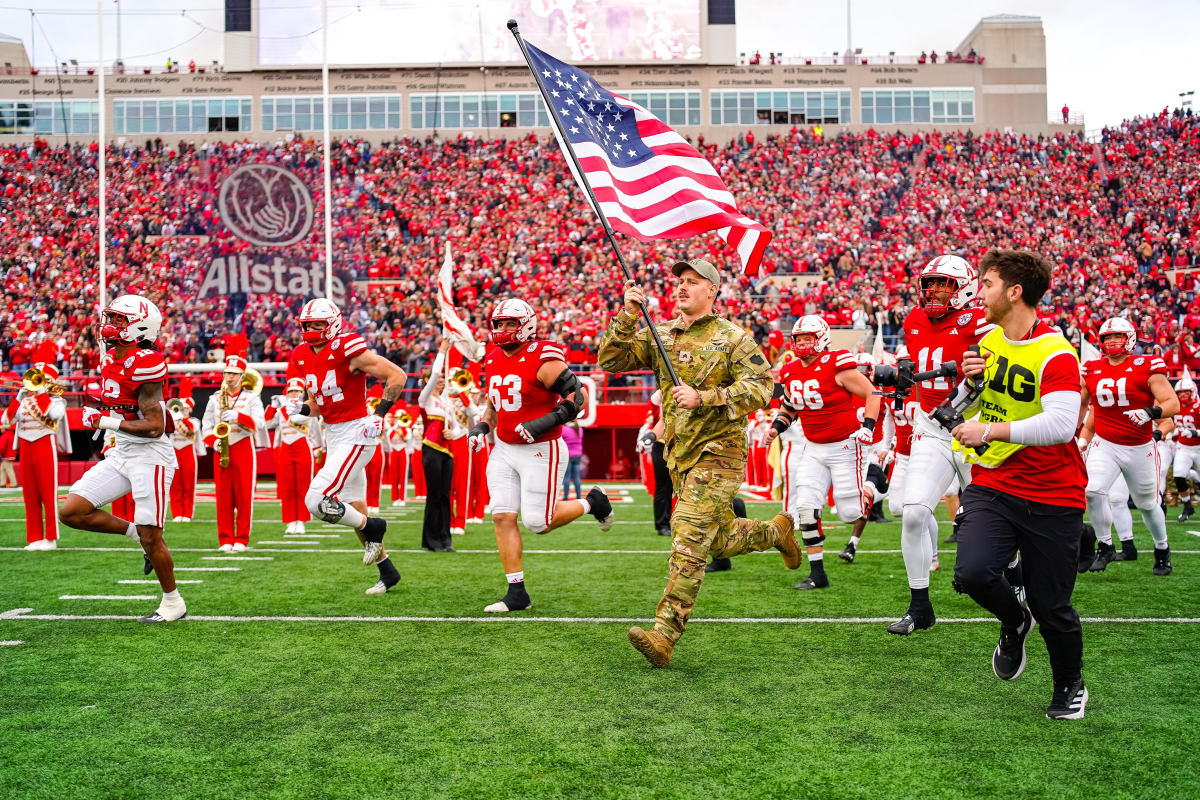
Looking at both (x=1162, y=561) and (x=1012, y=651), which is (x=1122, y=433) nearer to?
(x=1162, y=561)

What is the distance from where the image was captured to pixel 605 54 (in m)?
47.8

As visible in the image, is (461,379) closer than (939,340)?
No

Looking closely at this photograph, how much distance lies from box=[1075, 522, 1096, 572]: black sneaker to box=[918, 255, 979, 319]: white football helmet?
6.10ft

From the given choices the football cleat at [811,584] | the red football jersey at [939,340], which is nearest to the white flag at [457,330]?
the football cleat at [811,584]

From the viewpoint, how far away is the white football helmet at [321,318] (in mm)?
7605

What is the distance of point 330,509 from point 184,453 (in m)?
6.58

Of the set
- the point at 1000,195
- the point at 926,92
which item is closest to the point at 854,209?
the point at 1000,195

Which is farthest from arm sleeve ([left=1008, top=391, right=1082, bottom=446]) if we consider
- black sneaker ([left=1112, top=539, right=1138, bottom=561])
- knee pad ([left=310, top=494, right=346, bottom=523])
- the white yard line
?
black sneaker ([left=1112, top=539, right=1138, bottom=561])

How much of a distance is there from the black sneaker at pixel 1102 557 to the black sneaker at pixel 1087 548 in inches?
2.1

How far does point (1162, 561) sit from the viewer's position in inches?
344

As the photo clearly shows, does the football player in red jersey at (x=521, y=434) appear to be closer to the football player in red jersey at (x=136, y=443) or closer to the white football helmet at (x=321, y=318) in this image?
the white football helmet at (x=321, y=318)

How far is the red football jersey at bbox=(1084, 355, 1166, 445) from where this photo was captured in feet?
28.9

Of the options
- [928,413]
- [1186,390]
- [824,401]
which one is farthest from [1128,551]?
[928,413]

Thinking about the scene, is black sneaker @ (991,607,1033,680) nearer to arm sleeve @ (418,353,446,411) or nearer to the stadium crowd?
arm sleeve @ (418,353,446,411)
